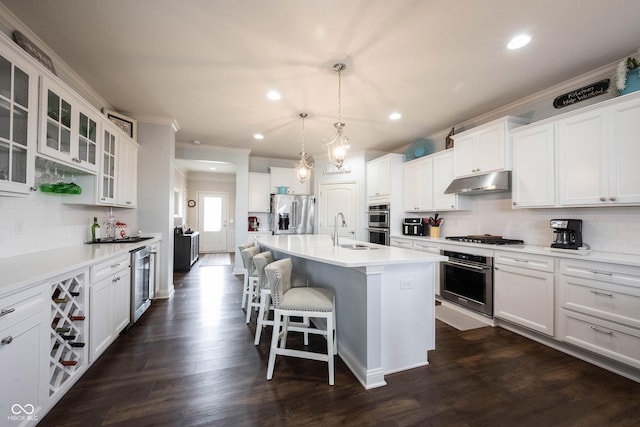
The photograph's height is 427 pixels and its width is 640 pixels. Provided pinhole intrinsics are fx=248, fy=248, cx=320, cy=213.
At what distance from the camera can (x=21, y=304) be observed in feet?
4.16

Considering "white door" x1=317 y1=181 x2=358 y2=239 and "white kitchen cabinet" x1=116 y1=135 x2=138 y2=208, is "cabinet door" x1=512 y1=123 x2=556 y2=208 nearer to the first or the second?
"white door" x1=317 y1=181 x2=358 y2=239

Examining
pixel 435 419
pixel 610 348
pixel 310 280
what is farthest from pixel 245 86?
pixel 610 348

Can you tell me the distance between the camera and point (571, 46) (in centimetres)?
206

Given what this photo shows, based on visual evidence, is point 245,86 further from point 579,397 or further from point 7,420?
point 579,397

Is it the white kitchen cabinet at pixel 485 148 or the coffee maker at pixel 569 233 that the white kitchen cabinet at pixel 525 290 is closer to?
the coffee maker at pixel 569 233

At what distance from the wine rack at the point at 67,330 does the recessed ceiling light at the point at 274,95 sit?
2402mm

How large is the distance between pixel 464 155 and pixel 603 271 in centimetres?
194

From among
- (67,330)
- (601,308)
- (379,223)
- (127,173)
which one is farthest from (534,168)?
(127,173)

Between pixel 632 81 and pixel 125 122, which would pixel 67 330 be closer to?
pixel 125 122

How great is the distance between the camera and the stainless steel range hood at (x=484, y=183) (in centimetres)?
295

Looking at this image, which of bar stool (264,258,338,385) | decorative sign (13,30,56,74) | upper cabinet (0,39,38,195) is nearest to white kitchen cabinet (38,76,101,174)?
upper cabinet (0,39,38,195)

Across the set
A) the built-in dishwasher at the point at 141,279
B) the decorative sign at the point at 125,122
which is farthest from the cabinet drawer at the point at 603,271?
the decorative sign at the point at 125,122

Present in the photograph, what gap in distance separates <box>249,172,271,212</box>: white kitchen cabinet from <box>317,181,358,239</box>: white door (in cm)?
120

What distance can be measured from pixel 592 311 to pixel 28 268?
407cm
